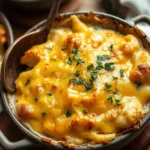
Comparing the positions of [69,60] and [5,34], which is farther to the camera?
[5,34]

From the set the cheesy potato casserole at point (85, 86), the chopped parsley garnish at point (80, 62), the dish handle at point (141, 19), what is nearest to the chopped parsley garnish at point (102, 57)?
the cheesy potato casserole at point (85, 86)

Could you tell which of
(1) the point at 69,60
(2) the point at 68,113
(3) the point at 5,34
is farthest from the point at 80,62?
(3) the point at 5,34

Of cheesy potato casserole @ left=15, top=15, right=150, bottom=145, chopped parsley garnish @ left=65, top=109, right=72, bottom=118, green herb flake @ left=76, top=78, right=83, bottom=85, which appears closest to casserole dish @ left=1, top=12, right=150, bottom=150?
cheesy potato casserole @ left=15, top=15, right=150, bottom=145

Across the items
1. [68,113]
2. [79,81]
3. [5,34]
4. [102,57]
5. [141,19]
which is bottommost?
[5,34]

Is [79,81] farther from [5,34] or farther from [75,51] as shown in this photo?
[5,34]

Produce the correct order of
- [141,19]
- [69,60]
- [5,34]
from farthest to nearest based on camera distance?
[5,34]
[141,19]
[69,60]

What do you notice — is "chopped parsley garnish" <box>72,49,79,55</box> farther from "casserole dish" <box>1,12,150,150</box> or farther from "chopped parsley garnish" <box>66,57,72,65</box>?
"casserole dish" <box>1,12,150,150</box>

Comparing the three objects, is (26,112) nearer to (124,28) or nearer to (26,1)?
(124,28)

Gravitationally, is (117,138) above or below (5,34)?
above

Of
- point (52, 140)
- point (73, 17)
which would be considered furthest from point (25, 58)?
point (52, 140)
